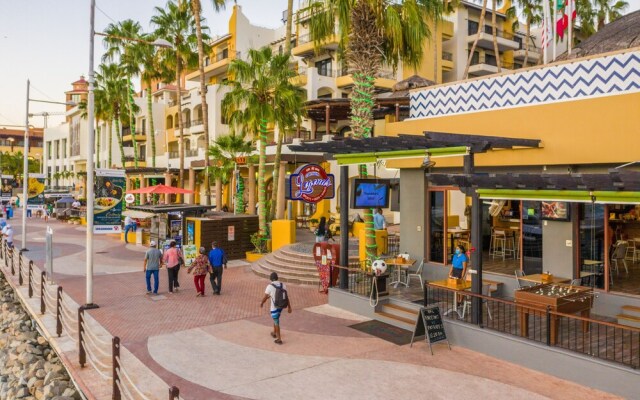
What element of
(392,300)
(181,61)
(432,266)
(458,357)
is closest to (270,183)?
(181,61)

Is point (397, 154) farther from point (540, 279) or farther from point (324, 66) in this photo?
point (324, 66)

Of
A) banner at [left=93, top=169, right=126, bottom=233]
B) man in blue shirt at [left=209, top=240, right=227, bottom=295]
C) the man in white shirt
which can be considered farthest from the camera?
the man in white shirt

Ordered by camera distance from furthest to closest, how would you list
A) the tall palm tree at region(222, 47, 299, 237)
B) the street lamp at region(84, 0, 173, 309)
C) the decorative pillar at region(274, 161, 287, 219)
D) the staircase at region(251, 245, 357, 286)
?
the decorative pillar at region(274, 161, 287, 219) < the tall palm tree at region(222, 47, 299, 237) < the staircase at region(251, 245, 357, 286) < the street lamp at region(84, 0, 173, 309)

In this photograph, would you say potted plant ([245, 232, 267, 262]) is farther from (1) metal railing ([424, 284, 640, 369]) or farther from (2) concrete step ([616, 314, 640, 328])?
(2) concrete step ([616, 314, 640, 328])

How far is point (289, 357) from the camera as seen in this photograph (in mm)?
10305

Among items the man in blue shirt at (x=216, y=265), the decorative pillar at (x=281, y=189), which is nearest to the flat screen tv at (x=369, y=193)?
the man in blue shirt at (x=216, y=265)

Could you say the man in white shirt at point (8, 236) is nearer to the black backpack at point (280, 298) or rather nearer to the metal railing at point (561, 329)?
the black backpack at point (280, 298)

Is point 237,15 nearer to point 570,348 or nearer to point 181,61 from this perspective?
point 181,61

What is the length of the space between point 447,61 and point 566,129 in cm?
3447

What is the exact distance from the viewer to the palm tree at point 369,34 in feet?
52.5

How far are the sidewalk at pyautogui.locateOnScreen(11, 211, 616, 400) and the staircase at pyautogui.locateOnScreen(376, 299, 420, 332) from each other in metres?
0.76

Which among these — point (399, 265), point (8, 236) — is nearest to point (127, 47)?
point (8, 236)

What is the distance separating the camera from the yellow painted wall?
1169 centimetres

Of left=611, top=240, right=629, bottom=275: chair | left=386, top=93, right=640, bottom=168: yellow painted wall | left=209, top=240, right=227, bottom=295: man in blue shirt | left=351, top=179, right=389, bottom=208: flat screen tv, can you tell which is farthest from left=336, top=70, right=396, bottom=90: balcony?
left=611, top=240, right=629, bottom=275: chair
